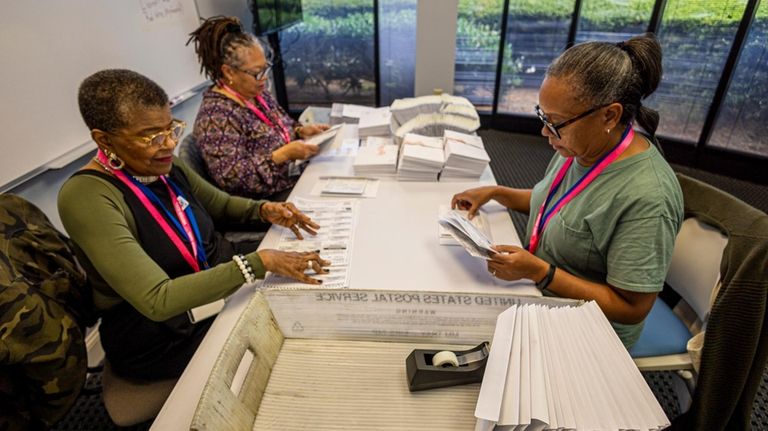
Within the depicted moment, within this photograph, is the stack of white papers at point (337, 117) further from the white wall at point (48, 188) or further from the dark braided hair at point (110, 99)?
the dark braided hair at point (110, 99)

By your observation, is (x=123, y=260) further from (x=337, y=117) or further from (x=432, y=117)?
(x=337, y=117)

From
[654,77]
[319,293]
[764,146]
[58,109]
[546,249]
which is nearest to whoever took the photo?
[319,293]

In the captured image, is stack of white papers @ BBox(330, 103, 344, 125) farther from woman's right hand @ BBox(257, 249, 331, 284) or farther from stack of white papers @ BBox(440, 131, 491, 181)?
woman's right hand @ BBox(257, 249, 331, 284)

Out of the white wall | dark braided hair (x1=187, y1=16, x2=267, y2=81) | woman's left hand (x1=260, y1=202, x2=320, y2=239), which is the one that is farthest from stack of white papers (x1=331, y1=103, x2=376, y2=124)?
the white wall

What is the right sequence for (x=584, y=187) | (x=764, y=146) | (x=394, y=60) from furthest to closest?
(x=394, y=60) → (x=764, y=146) → (x=584, y=187)

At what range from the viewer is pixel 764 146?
2984 millimetres

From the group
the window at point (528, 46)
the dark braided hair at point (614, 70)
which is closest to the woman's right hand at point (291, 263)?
the dark braided hair at point (614, 70)

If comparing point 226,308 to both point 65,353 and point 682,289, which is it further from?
point 682,289

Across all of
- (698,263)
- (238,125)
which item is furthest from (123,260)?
(698,263)

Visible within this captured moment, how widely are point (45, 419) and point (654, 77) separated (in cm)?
174

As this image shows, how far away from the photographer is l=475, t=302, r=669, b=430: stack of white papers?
21.9 inches

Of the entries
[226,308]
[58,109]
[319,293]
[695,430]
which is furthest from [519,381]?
[58,109]

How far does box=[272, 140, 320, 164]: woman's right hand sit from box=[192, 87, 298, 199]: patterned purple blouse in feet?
0.11

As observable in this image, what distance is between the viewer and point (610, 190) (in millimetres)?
960
